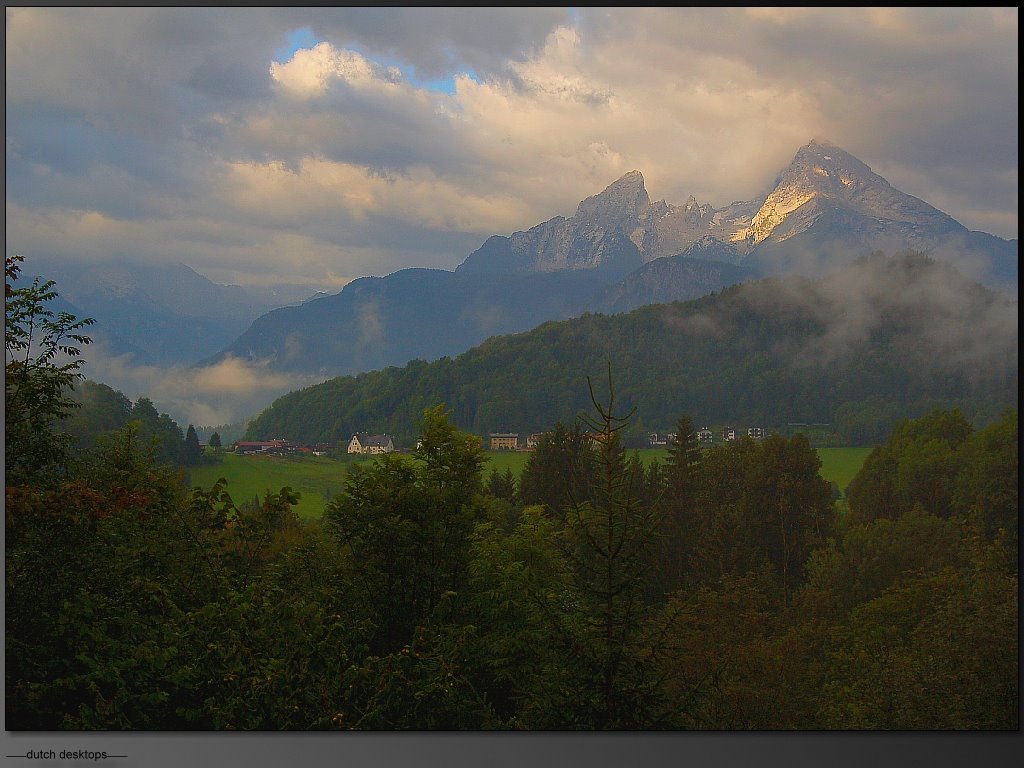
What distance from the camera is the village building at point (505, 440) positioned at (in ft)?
32.7

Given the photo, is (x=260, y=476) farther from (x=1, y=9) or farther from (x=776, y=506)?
(x=776, y=506)

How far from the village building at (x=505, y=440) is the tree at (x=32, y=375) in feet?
18.2

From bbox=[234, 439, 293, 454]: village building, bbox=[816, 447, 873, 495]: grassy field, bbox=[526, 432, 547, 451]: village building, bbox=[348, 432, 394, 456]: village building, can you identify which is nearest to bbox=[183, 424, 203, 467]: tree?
bbox=[234, 439, 293, 454]: village building

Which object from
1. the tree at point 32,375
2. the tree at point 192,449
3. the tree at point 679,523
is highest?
the tree at point 32,375

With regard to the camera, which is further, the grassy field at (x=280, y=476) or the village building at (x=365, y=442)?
the village building at (x=365, y=442)

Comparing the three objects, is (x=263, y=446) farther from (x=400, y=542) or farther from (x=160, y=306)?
(x=400, y=542)

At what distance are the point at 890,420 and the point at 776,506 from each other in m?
2.68

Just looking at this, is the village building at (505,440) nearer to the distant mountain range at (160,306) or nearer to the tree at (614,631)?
the distant mountain range at (160,306)

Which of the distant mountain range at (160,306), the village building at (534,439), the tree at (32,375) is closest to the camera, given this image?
the tree at (32,375)

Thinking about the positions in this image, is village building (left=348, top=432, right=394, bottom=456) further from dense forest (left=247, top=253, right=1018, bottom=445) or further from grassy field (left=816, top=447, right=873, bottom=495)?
grassy field (left=816, top=447, right=873, bottom=495)

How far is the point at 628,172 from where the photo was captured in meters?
8.05

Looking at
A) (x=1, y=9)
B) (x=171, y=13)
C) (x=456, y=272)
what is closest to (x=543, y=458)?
(x=456, y=272)

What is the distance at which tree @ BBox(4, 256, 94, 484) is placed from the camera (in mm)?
4824

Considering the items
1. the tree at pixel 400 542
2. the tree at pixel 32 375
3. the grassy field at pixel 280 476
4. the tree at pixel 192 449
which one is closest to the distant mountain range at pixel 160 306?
the tree at pixel 192 449
